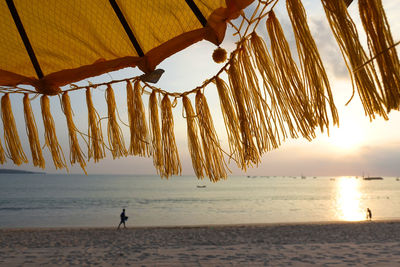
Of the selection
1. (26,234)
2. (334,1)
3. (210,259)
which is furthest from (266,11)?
(26,234)

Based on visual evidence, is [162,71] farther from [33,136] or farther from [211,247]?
[211,247]

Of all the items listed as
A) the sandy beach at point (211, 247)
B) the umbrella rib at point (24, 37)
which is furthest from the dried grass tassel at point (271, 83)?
the sandy beach at point (211, 247)

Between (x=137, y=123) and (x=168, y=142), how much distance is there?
0.44ft

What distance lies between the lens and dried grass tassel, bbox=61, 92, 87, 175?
1.25 m

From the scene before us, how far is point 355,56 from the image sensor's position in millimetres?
669

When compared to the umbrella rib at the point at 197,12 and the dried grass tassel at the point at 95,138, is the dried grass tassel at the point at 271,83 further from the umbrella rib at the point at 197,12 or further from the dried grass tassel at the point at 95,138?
the dried grass tassel at the point at 95,138

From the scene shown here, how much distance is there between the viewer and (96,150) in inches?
49.3

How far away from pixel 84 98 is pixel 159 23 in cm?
48

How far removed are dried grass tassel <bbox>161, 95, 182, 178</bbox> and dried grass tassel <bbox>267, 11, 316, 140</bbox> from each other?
0.43 m

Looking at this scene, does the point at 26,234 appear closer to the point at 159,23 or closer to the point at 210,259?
the point at 210,259

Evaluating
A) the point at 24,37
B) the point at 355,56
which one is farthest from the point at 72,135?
the point at 355,56

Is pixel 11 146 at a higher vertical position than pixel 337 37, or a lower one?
lower

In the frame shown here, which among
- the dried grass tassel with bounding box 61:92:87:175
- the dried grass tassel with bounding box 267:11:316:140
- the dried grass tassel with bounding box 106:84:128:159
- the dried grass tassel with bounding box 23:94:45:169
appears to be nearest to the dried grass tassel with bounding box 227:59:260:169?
the dried grass tassel with bounding box 267:11:316:140

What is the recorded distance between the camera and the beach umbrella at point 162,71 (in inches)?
27.0
